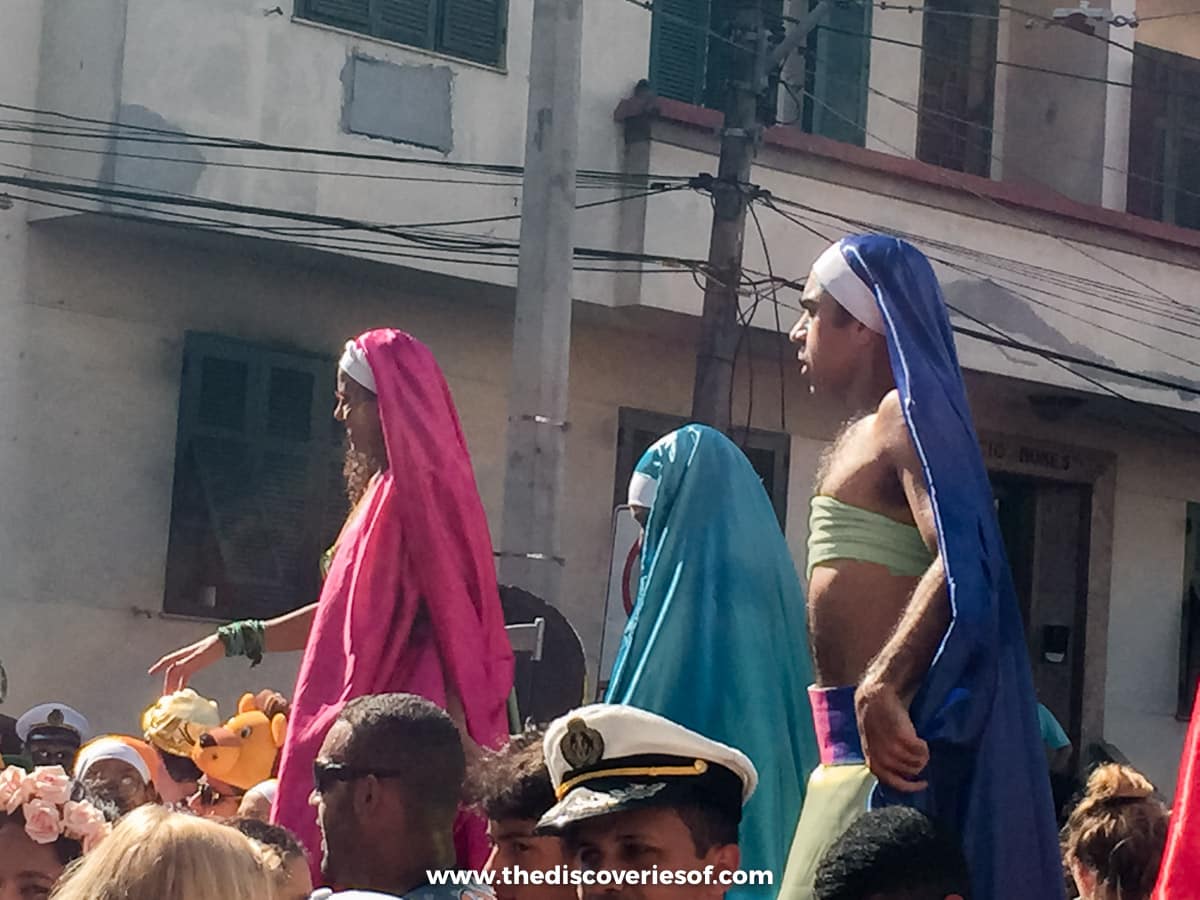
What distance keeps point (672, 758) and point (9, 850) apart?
145 cm

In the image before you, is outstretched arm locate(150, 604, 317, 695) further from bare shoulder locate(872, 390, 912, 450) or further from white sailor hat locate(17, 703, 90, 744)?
white sailor hat locate(17, 703, 90, 744)

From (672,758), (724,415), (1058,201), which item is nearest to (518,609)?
(672,758)

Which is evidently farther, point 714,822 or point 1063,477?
point 1063,477

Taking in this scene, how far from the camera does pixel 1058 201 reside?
16.0 meters

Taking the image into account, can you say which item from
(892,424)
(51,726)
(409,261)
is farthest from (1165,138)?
(892,424)

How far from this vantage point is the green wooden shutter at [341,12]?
1323cm

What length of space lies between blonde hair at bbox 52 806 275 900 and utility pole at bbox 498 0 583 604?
18.7ft

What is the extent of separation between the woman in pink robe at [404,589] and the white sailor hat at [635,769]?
1412mm

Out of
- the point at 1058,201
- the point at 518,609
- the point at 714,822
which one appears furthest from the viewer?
the point at 1058,201

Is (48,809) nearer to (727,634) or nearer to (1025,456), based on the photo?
(727,634)

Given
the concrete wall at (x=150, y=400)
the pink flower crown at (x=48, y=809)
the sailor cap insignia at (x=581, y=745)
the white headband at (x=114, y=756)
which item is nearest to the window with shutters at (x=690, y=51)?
the concrete wall at (x=150, y=400)

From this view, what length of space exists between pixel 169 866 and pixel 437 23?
36.2ft

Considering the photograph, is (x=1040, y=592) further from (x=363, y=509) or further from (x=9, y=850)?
(x=9, y=850)

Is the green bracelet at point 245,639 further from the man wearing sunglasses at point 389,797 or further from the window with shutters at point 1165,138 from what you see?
A: the window with shutters at point 1165,138
